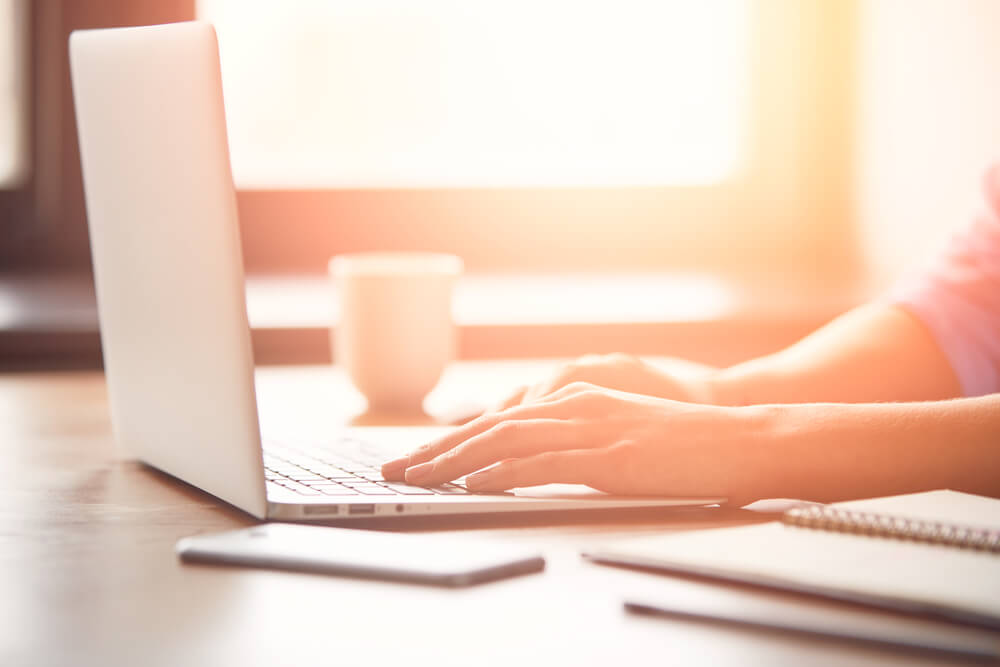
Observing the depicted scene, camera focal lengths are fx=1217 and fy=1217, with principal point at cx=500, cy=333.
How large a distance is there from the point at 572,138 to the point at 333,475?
169 centimetres

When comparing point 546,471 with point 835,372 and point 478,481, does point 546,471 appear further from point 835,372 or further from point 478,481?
point 835,372

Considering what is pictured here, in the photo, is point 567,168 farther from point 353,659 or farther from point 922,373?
point 353,659

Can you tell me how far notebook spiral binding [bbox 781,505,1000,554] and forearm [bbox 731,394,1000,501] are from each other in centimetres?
10

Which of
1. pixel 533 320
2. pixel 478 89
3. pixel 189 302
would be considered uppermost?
pixel 478 89

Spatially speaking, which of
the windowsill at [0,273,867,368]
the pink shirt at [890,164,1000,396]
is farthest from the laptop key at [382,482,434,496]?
the windowsill at [0,273,867,368]

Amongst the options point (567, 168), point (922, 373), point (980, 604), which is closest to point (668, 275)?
point (567, 168)

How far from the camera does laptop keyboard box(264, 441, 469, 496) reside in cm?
67

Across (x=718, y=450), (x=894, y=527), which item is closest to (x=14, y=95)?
(x=718, y=450)

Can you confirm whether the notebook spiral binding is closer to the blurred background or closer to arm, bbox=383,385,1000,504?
arm, bbox=383,385,1000,504

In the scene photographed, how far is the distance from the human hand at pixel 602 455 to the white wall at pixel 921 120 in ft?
4.06

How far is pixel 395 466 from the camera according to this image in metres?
0.69

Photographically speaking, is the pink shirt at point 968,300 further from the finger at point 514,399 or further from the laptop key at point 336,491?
the laptop key at point 336,491

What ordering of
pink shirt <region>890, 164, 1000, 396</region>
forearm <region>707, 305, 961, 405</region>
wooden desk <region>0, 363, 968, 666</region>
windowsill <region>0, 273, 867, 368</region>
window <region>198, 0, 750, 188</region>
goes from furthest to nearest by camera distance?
window <region>198, 0, 750, 188</region> < windowsill <region>0, 273, 867, 368</region> < pink shirt <region>890, 164, 1000, 396</region> < forearm <region>707, 305, 961, 405</region> < wooden desk <region>0, 363, 968, 666</region>

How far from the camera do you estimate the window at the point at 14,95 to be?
6.14 ft
